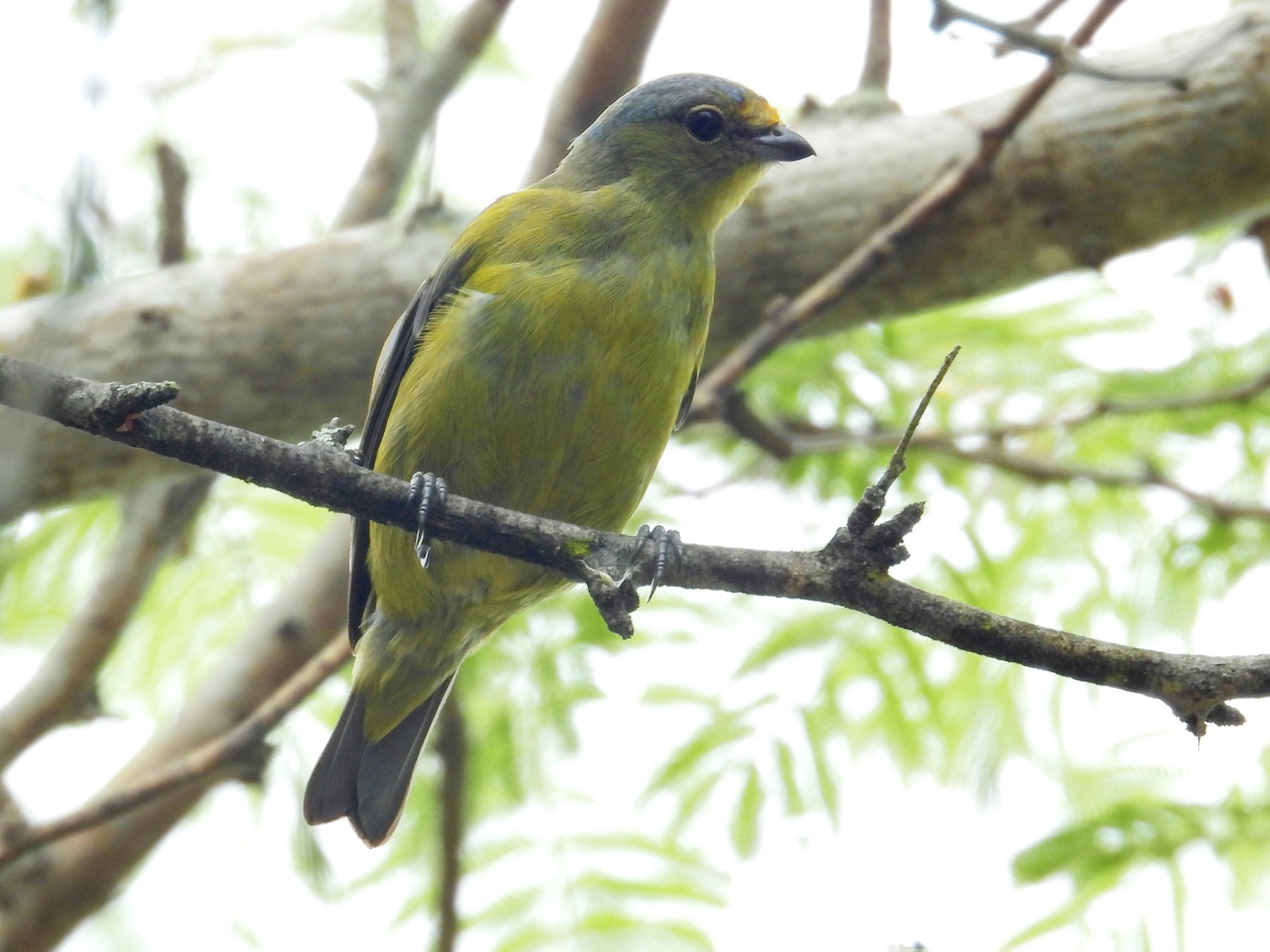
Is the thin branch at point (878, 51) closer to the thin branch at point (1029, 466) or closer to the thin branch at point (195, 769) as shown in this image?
the thin branch at point (1029, 466)

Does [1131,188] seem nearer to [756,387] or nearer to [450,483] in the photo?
[756,387]

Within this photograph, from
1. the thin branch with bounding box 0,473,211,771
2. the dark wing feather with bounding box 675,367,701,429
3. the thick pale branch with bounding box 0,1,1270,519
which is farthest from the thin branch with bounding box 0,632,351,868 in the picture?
the dark wing feather with bounding box 675,367,701,429

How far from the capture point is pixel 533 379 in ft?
11.4

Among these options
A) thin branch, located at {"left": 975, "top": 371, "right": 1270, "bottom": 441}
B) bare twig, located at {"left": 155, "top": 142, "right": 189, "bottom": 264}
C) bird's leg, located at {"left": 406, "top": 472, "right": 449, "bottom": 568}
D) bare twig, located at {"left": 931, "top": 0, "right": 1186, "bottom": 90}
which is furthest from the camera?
thin branch, located at {"left": 975, "top": 371, "right": 1270, "bottom": 441}

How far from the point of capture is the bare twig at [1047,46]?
3.37m

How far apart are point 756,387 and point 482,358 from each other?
1.60 metres

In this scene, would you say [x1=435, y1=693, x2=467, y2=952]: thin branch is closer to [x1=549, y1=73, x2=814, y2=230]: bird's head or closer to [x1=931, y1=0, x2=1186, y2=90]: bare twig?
[x1=549, y1=73, x2=814, y2=230]: bird's head

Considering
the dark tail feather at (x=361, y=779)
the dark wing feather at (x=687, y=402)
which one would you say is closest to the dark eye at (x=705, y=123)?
the dark wing feather at (x=687, y=402)

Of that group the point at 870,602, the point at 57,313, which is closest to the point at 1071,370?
the point at 870,602

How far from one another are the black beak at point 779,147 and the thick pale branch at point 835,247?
402 millimetres

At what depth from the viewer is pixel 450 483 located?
11.8ft

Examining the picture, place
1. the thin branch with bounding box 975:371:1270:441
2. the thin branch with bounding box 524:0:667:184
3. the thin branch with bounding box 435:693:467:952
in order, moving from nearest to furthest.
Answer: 1. the thin branch with bounding box 435:693:467:952
2. the thin branch with bounding box 975:371:1270:441
3. the thin branch with bounding box 524:0:667:184

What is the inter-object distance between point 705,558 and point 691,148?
79.8 inches

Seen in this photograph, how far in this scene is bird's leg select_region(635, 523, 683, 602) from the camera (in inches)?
104
